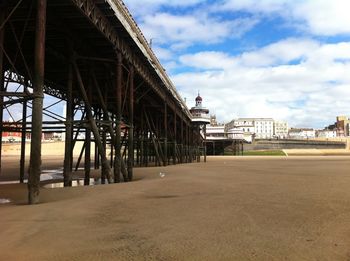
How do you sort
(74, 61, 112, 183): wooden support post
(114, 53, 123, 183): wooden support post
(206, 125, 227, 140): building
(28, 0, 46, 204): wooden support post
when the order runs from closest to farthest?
(28, 0, 46, 204): wooden support post → (74, 61, 112, 183): wooden support post → (114, 53, 123, 183): wooden support post → (206, 125, 227, 140): building

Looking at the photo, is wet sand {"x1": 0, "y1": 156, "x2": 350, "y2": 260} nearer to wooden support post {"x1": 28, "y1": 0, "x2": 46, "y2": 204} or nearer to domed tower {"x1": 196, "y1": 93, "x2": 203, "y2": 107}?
wooden support post {"x1": 28, "y1": 0, "x2": 46, "y2": 204}

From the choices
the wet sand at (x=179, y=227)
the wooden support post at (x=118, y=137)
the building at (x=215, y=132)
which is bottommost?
the wet sand at (x=179, y=227)

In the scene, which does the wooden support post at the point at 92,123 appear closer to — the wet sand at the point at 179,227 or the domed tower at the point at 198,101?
the wet sand at the point at 179,227

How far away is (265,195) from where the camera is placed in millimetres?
13195

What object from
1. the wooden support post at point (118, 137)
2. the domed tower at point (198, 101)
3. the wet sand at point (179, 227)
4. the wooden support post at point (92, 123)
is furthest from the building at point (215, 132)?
the wet sand at point (179, 227)

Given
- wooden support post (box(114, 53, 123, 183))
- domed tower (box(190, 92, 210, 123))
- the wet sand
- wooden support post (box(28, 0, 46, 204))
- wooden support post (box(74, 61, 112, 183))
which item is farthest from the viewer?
domed tower (box(190, 92, 210, 123))

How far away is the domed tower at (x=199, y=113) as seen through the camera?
237 ft

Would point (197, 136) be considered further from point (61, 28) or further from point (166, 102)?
point (61, 28)

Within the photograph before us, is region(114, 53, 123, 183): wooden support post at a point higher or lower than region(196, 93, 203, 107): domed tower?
lower

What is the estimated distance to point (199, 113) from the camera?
248 feet

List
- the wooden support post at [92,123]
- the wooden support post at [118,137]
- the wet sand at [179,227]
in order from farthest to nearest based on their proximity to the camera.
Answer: the wooden support post at [118,137] → the wooden support post at [92,123] → the wet sand at [179,227]

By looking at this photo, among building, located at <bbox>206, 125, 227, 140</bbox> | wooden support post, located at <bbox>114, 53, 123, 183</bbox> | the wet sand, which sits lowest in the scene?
the wet sand

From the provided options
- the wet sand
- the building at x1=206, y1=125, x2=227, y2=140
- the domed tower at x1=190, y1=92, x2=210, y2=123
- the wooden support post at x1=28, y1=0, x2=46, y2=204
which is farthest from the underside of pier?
the building at x1=206, y1=125, x2=227, y2=140

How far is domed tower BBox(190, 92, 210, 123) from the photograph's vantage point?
72.1 metres
